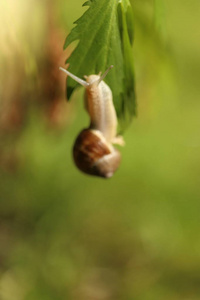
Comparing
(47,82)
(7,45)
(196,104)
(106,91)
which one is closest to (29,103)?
(47,82)

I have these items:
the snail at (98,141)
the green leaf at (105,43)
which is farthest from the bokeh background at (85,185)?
the green leaf at (105,43)

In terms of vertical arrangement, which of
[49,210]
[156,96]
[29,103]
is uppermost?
[156,96]

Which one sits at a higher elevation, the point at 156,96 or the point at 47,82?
the point at 156,96

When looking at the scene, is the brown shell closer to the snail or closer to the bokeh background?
the snail

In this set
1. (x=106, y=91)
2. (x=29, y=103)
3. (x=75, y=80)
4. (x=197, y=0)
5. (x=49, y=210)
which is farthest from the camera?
(x=49, y=210)

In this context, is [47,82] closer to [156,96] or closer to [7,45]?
[7,45]

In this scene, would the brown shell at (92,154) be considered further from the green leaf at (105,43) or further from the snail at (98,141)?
the green leaf at (105,43)

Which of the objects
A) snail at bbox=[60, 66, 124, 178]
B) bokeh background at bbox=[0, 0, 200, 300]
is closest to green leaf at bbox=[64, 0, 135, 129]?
snail at bbox=[60, 66, 124, 178]

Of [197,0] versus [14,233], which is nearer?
[197,0]

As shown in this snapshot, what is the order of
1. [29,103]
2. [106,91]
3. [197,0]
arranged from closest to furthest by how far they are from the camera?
[106,91] → [197,0] → [29,103]
